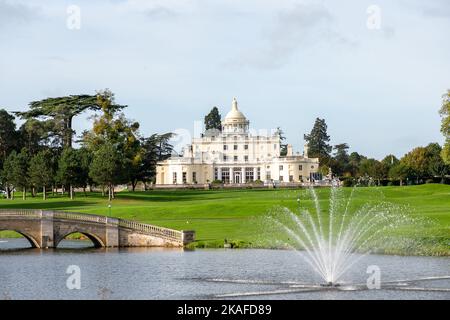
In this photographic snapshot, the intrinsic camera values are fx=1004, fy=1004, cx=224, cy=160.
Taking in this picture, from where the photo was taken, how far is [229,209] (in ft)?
304

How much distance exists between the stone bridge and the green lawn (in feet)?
12.4

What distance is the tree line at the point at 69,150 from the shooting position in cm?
11656

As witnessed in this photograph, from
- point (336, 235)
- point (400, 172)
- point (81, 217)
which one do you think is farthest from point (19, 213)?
point (400, 172)

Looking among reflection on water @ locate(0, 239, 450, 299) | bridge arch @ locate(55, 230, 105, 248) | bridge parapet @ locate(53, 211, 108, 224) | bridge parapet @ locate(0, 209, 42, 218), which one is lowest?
reflection on water @ locate(0, 239, 450, 299)

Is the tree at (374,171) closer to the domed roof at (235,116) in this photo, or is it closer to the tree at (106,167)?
the domed roof at (235,116)

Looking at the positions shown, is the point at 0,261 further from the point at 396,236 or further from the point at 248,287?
the point at 396,236

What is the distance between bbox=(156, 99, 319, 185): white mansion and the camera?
17625 cm

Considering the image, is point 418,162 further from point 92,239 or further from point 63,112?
point 92,239

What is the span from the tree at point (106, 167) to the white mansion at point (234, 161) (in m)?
63.1

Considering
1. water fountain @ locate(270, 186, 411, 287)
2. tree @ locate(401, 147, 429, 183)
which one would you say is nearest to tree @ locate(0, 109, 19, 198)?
water fountain @ locate(270, 186, 411, 287)

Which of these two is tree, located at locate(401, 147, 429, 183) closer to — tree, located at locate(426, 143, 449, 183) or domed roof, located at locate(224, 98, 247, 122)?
tree, located at locate(426, 143, 449, 183)

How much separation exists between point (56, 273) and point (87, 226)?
1866cm

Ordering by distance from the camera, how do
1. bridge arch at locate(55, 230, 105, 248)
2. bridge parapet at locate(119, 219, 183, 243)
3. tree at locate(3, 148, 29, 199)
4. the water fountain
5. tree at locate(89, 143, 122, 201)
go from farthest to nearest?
tree at locate(3, 148, 29, 199) < tree at locate(89, 143, 122, 201) < bridge arch at locate(55, 230, 105, 248) < bridge parapet at locate(119, 219, 183, 243) < the water fountain
